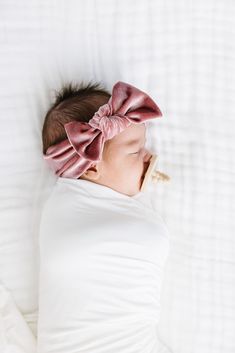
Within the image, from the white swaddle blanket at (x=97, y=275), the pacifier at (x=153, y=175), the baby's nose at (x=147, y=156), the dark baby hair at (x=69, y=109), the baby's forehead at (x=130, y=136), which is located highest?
the dark baby hair at (x=69, y=109)

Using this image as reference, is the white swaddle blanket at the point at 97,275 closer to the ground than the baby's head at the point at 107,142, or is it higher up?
closer to the ground

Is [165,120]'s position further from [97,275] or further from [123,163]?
[97,275]

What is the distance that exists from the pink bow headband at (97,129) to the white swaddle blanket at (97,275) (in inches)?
2.3

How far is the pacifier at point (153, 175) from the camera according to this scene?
4.77 feet

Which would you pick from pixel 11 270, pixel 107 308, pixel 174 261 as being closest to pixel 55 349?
pixel 107 308

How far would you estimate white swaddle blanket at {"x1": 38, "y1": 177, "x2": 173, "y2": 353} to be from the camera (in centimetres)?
133

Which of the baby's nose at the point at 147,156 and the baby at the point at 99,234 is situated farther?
the baby's nose at the point at 147,156

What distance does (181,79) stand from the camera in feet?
5.28

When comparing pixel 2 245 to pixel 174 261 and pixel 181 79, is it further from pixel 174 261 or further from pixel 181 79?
pixel 181 79

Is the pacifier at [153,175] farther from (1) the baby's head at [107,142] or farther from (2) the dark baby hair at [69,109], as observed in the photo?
(2) the dark baby hair at [69,109]

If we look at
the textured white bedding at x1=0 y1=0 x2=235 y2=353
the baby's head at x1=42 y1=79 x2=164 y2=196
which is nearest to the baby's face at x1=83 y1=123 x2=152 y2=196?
the baby's head at x1=42 y1=79 x2=164 y2=196

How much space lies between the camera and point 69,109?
1.42 metres

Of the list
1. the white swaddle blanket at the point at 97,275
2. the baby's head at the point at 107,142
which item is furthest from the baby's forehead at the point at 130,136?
the white swaddle blanket at the point at 97,275

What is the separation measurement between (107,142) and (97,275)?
12.4 inches
